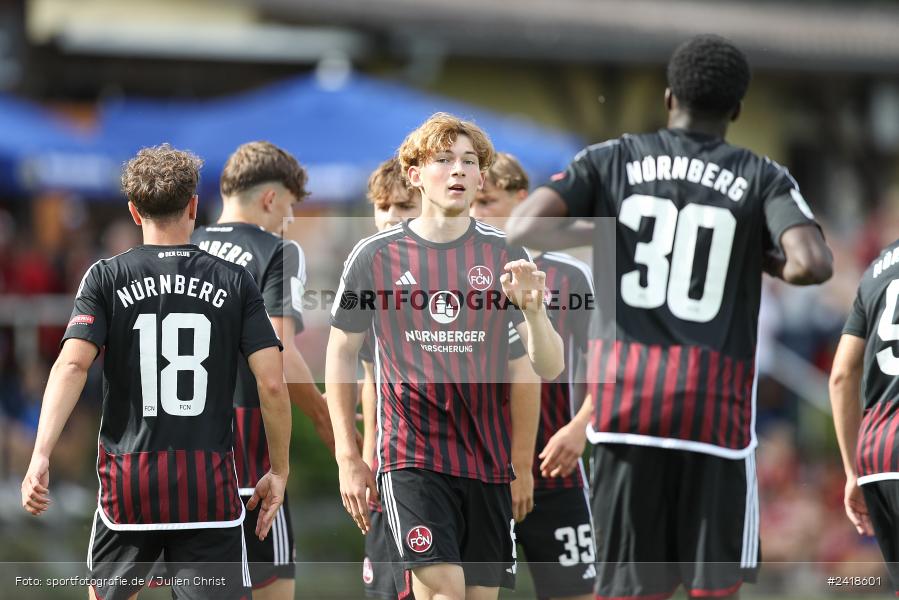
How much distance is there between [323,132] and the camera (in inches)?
486

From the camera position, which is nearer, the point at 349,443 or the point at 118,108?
the point at 349,443

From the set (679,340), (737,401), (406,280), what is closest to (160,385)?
(406,280)

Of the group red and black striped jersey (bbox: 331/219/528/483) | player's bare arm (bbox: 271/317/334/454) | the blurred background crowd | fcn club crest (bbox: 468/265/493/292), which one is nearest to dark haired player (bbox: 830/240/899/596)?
red and black striped jersey (bbox: 331/219/528/483)

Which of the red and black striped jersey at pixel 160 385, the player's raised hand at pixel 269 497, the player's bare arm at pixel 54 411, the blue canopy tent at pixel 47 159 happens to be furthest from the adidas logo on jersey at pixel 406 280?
the blue canopy tent at pixel 47 159

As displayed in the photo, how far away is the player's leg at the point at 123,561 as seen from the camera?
16.9ft

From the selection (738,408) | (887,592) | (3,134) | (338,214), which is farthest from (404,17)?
(738,408)

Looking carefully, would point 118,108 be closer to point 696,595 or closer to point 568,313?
point 568,313

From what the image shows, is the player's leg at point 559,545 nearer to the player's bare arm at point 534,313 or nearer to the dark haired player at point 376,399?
the dark haired player at point 376,399

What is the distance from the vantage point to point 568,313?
6605 mm

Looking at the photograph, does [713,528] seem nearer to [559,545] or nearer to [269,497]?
[559,545]

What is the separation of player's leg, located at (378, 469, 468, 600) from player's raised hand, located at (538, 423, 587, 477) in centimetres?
94

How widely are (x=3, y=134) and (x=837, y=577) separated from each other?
827 centimetres

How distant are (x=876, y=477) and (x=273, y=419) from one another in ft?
8.29

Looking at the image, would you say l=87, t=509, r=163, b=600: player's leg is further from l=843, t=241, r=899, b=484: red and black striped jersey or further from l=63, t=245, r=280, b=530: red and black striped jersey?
l=843, t=241, r=899, b=484: red and black striped jersey
